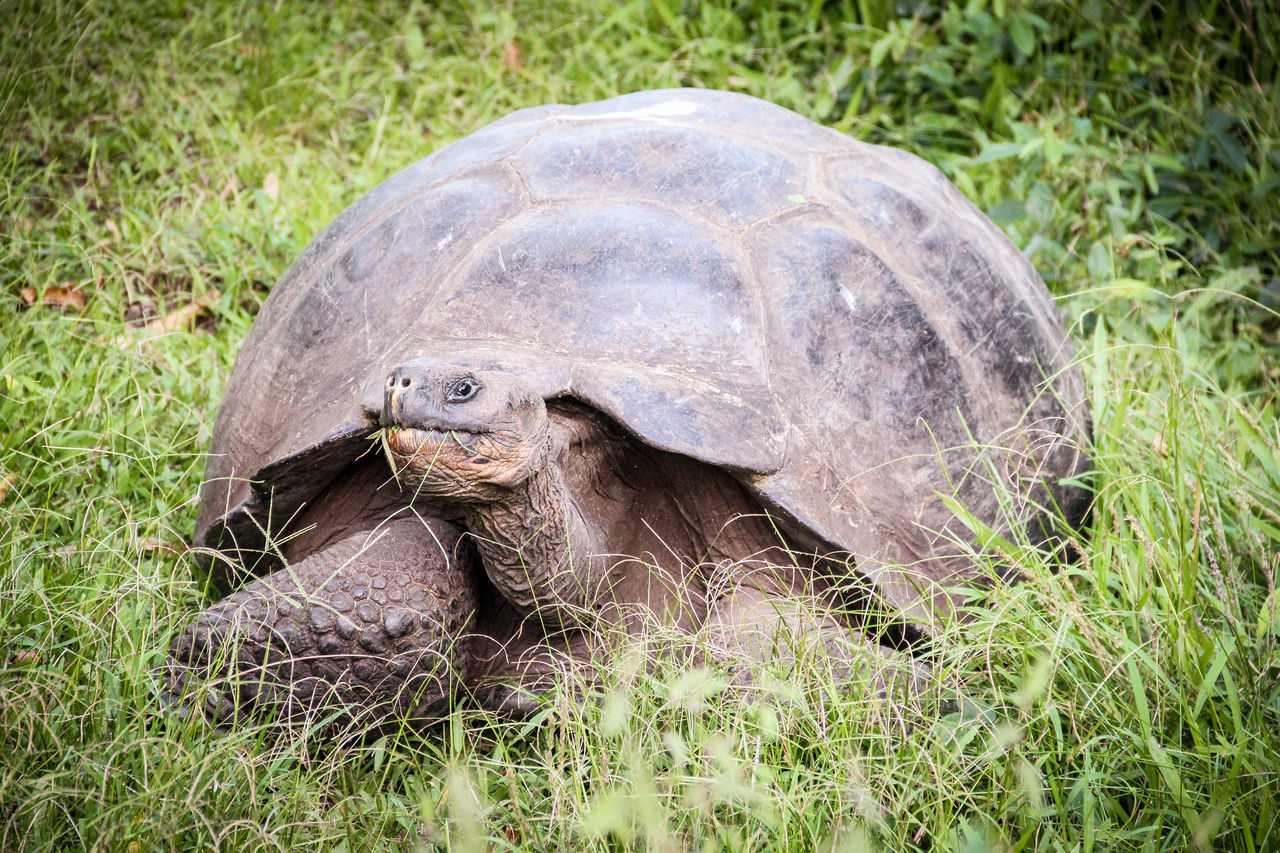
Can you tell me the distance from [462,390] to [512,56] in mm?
3582

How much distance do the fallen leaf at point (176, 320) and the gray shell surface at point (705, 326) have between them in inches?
33.7

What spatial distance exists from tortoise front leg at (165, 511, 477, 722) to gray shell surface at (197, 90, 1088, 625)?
27 centimetres

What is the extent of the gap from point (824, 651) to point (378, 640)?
809 millimetres

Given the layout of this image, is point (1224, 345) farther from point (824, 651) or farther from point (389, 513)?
point (389, 513)

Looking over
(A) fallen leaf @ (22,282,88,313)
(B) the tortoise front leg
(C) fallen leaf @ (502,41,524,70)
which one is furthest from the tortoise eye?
(C) fallen leaf @ (502,41,524,70)

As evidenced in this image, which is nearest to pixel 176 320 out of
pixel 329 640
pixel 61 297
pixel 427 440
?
pixel 61 297

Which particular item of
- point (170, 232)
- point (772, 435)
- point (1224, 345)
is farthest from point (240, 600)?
point (1224, 345)

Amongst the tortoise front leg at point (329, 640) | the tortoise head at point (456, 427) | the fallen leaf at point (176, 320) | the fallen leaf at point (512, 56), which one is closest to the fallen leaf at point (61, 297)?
the fallen leaf at point (176, 320)

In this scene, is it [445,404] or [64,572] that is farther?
[64,572]

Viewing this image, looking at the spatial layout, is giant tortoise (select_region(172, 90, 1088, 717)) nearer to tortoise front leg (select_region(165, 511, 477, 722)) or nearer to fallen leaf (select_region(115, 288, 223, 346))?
tortoise front leg (select_region(165, 511, 477, 722))

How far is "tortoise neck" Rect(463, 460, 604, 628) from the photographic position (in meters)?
2.03

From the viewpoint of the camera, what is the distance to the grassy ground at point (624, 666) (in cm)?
188

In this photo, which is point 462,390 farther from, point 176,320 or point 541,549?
point 176,320

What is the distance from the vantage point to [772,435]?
226 centimetres
